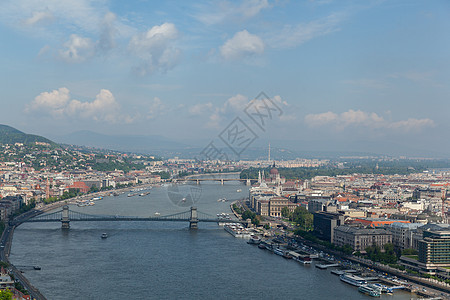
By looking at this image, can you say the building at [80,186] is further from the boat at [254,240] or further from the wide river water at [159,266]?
the boat at [254,240]

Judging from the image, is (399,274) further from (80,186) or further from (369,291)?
(80,186)

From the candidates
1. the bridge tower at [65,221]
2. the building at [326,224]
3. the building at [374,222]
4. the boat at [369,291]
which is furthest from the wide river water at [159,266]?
the building at [374,222]

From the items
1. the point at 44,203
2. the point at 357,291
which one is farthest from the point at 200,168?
the point at 357,291

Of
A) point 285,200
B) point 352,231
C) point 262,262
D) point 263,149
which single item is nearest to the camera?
point 262,262

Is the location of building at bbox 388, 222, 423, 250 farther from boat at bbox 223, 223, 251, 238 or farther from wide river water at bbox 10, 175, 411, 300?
boat at bbox 223, 223, 251, 238

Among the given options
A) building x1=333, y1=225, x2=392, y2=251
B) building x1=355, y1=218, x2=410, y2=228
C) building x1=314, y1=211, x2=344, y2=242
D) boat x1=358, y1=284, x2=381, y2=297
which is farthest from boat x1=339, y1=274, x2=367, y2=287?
building x1=355, y1=218, x2=410, y2=228

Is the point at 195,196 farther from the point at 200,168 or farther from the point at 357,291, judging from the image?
the point at 200,168

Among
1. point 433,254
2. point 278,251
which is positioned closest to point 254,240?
point 278,251
